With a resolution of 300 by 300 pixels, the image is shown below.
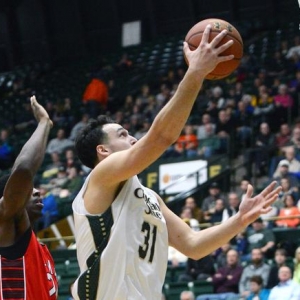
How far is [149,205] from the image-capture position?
15.9 feet

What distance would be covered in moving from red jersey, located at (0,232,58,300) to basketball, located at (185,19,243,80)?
1332mm

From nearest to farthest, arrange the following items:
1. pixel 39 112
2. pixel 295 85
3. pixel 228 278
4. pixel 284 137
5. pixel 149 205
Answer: pixel 149 205 < pixel 39 112 < pixel 228 278 < pixel 284 137 < pixel 295 85

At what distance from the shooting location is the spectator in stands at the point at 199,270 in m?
12.6

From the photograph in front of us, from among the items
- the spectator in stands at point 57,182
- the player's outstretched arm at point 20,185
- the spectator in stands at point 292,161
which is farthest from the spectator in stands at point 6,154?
the player's outstretched arm at point 20,185

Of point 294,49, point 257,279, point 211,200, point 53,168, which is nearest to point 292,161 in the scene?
point 211,200

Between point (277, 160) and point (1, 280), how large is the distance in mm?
10860

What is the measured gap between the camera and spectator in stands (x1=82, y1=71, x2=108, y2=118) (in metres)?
21.8

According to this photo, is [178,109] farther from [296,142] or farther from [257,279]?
[296,142]

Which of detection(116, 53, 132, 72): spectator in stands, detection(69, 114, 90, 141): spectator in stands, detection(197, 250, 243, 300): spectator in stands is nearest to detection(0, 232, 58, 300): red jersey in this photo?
detection(197, 250, 243, 300): spectator in stands

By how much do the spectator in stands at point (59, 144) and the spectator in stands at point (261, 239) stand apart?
766 cm

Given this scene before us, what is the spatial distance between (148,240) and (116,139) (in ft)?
1.84

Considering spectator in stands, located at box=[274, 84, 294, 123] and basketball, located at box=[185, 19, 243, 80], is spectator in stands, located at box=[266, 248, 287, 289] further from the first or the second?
basketball, located at box=[185, 19, 243, 80]

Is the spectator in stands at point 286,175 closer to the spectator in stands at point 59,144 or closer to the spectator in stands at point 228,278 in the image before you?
the spectator in stands at point 228,278

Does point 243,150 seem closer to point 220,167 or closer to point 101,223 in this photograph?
point 220,167
